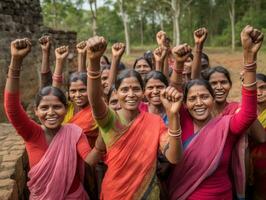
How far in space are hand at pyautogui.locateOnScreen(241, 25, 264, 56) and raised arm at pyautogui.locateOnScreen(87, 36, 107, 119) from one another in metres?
1.00

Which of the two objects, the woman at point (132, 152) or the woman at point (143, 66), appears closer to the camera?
the woman at point (132, 152)

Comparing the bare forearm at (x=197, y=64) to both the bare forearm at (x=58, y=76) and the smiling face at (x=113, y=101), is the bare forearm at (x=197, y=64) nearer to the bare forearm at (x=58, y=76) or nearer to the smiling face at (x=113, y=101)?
the smiling face at (x=113, y=101)

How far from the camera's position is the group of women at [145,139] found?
282cm

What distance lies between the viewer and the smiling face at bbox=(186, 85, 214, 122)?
10.2 feet

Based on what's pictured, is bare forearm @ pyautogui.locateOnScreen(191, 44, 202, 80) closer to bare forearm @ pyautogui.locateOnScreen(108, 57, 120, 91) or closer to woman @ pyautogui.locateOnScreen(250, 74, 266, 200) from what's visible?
woman @ pyautogui.locateOnScreen(250, 74, 266, 200)

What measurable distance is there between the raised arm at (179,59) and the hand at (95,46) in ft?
2.68

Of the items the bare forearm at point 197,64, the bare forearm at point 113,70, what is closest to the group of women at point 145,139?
the bare forearm at point 197,64

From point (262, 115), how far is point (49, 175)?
1.91 m

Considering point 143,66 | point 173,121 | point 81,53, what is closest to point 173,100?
point 173,121

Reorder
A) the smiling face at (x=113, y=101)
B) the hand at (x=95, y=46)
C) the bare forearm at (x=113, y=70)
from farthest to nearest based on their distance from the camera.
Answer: the bare forearm at (x=113, y=70), the smiling face at (x=113, y=101), the hand at (x=95, y=46)

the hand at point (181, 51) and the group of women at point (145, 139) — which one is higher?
the hand at point (181, 51)

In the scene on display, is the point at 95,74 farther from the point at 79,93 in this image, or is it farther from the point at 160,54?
the point at 160,54

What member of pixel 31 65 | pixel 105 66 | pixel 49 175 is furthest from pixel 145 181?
pixel 31 65

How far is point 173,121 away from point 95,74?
0.58m
